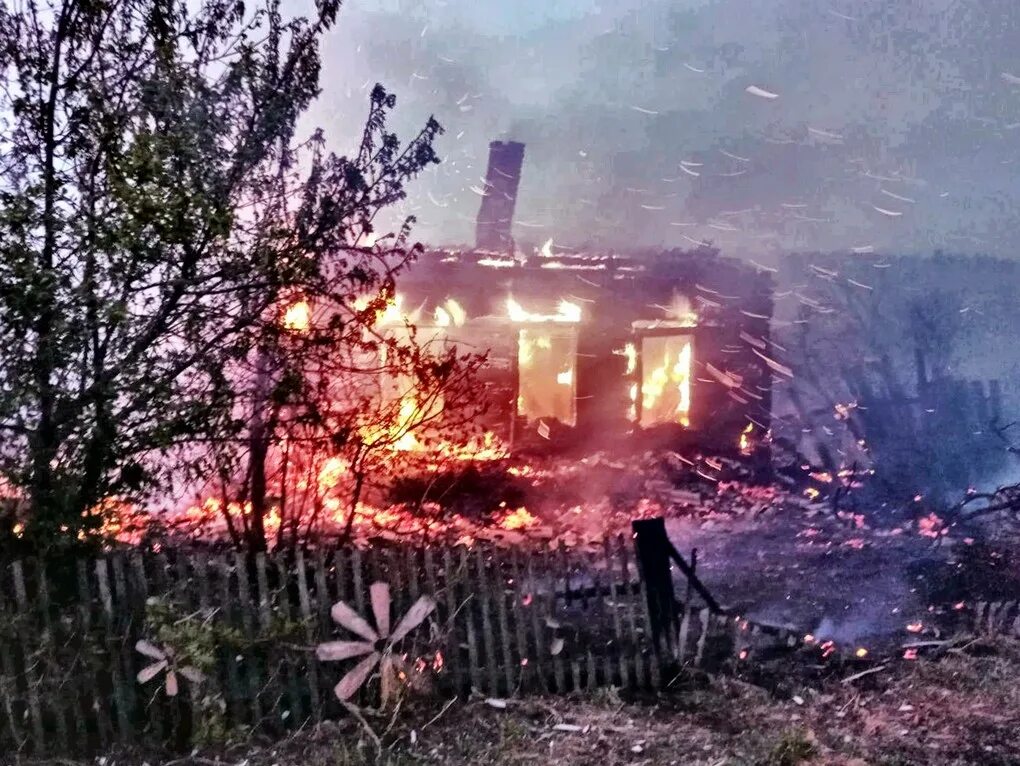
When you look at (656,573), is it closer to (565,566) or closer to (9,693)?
(565,566)

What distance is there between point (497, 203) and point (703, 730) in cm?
1426

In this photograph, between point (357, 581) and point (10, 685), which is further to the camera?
point (357, 581)

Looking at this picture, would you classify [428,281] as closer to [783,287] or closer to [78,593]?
[78,593]

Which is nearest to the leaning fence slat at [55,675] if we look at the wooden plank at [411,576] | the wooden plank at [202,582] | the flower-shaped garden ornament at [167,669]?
the flower-shaped garden ornament at [167,669]

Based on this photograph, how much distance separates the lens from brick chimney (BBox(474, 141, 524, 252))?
58.5 ft

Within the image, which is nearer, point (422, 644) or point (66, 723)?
point (66, 723)

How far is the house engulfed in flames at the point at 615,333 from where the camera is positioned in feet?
51.0

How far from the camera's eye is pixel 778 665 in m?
6.54

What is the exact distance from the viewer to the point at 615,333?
51.7 feet

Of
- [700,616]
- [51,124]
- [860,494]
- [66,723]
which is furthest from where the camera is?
[860,494]

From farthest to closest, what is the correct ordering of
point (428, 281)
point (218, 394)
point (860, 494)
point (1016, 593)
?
point (428, 281), point (860, 494), point (1016, 593), point (218, 394)

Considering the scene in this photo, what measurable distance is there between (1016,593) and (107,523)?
9.77 metres

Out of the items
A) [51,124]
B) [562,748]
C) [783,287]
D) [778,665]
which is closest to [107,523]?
[51,124]

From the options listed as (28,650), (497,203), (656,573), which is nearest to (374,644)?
(28,650)
